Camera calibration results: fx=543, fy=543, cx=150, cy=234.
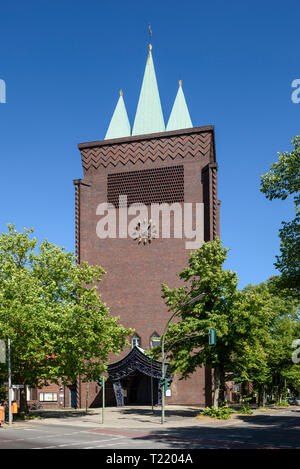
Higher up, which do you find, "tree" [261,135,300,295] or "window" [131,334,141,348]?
"tree" [261,135,300,295]

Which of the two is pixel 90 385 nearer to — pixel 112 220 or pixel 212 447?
pixel 112 220

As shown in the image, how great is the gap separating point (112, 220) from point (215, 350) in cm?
2447

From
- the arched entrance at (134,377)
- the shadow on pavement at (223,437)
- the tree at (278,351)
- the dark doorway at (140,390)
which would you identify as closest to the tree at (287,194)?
the shadow on pavement at (223,437)

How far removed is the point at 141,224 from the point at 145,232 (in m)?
1.05

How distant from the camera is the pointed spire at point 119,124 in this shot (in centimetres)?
6253

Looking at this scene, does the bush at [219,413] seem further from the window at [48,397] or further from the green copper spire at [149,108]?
the green copper spire at [149,108]

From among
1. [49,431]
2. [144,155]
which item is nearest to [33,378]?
[49,431]

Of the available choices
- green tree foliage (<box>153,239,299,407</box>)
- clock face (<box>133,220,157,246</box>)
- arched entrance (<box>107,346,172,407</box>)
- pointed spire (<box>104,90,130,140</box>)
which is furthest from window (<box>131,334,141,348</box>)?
pointed spire (<box>104,90,130,140</box>)

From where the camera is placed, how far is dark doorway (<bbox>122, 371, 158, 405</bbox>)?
2194 inches

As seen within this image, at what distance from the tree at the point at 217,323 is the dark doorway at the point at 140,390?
17.9 metres

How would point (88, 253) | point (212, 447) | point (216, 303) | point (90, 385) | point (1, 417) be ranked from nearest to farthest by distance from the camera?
point (212, 447) < point (1, 417) < point (216, 303) < point (90, 385) < point (88, 253)

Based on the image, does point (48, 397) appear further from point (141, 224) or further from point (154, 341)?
point (141, 224)

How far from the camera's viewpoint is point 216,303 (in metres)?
37.6

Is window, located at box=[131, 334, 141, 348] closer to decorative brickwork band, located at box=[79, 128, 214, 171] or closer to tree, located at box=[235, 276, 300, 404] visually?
tree, located at box=[235, 276, 300, 404]
